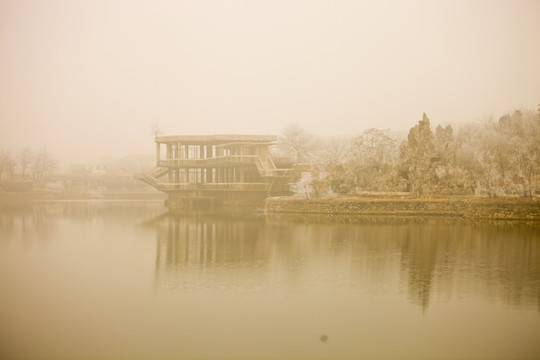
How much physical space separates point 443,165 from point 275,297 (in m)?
25.9

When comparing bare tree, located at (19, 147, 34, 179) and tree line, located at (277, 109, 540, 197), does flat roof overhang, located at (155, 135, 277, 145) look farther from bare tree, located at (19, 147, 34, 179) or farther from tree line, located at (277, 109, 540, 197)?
bare tree, located at (19, 147, 34, 179)

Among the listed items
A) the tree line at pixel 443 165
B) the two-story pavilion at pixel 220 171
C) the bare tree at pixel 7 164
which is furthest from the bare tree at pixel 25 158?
the tree line at pixel 443 165

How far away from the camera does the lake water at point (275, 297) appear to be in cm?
1092

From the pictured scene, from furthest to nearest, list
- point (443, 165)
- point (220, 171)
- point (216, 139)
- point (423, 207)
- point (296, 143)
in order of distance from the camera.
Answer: point (296, 143)
point (220, 171)
point (216, 139)
point (443, 165)
point (423, 207)

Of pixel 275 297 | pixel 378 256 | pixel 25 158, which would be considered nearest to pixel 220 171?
pixel 378 256

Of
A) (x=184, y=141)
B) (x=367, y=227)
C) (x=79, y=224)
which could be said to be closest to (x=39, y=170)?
(x=184, y=141)

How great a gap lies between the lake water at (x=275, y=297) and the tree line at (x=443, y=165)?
973 centimetres

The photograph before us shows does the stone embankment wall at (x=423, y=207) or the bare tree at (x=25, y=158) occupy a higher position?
the bare tree at (x=25, y=158)

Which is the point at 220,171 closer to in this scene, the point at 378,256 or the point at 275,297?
the point at 378,256

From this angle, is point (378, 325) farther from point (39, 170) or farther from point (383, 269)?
point (39, 170)

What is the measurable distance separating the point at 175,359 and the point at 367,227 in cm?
2074

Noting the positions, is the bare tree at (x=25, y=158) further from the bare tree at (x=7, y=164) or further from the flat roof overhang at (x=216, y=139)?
the flat roof overhang at (x=216, y=139)

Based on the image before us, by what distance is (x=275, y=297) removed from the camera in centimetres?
1423

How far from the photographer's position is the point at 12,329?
12016mm
